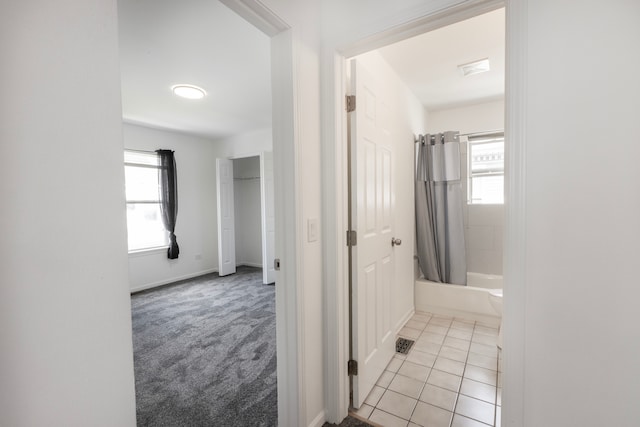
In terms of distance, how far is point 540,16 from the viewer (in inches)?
39.7

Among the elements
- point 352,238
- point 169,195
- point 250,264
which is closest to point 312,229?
point 352,238

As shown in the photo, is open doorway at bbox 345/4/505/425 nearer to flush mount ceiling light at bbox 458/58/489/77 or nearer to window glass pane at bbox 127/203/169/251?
flush mount ceiling light at bbox 458/58/489/77

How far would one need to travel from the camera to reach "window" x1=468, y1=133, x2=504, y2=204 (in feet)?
11.0

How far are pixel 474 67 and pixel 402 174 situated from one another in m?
1.13

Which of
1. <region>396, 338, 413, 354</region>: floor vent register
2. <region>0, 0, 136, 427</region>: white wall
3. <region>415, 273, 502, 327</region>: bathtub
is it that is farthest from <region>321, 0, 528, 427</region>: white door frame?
<region>415, 273, 502, 327</region>: bathtub

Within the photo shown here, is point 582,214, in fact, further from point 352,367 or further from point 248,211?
point 248,211

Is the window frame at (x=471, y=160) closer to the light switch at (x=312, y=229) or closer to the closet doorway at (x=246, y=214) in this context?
the closet doorway at (x=246, y=214)

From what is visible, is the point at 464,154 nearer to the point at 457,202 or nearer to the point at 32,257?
the point at 457,202

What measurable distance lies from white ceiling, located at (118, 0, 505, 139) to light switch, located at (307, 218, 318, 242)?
144 cm

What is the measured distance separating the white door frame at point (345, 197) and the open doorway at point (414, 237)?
0.13 meters

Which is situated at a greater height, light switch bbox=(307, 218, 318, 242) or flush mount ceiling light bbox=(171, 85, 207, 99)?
flush mount ceiling light bbox=(171, 85, 207, 99)

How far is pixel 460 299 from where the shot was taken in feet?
9.61

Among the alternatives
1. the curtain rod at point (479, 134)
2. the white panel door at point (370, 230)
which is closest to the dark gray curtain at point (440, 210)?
the curtain rod at point (479, 134)

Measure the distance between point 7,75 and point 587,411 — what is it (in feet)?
6.39
